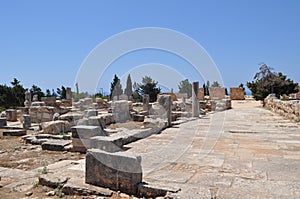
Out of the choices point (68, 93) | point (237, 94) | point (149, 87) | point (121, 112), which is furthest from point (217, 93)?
point (121, 112)

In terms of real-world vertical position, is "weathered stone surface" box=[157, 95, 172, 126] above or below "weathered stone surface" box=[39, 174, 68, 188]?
above

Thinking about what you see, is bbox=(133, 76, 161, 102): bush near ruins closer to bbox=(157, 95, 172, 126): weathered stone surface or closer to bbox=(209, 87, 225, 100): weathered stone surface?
bbox=(209, 87, 225, 100): weathered stone surface

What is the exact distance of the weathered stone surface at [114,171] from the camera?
12.2 feet

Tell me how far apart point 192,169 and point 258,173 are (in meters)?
1.05

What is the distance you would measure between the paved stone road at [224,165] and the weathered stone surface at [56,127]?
575 centimetres

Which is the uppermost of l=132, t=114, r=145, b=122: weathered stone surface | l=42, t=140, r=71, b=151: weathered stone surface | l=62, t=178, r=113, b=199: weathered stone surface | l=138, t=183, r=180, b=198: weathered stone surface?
l=132, t=114, r=145, b=122: weathered stone surface

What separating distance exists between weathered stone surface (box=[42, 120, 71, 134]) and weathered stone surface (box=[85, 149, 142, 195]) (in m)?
7.93

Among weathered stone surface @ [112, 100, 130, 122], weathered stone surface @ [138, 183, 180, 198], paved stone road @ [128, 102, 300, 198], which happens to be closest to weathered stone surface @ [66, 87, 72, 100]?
weathered stone surface @ [112, 100, 130, 122]

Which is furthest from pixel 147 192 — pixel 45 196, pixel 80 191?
pixel 45 196

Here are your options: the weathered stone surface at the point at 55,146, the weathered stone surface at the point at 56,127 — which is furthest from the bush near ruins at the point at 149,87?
the weathered stone surface at the point at 55,146

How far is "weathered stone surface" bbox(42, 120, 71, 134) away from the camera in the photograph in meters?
11.3

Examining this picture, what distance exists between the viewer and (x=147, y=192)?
3.57 meters

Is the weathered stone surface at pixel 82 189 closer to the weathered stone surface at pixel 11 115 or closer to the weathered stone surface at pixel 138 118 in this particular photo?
the weathered stone surface at pixel 138 118

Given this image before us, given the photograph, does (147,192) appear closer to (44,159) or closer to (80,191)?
(80,191)
